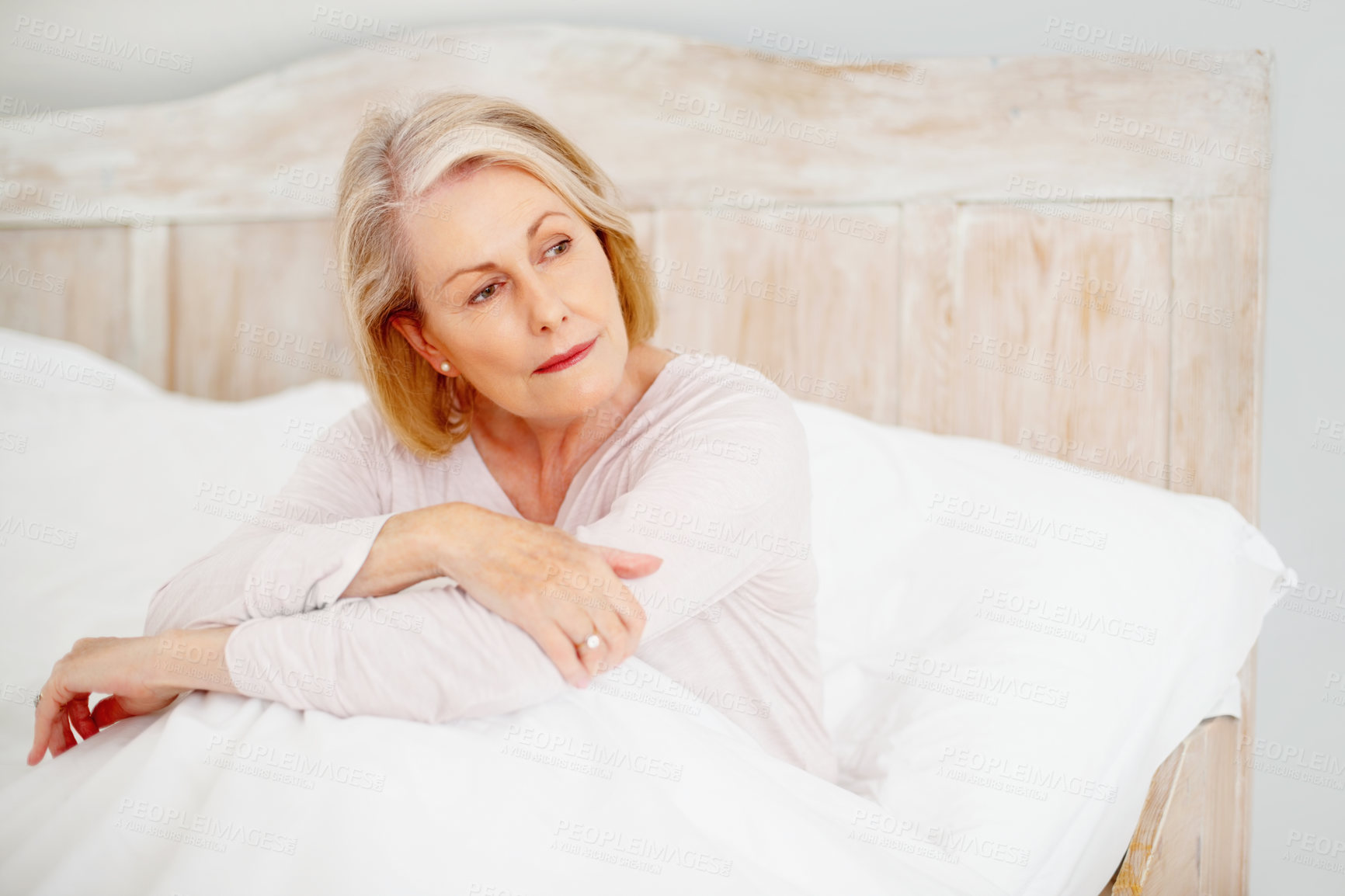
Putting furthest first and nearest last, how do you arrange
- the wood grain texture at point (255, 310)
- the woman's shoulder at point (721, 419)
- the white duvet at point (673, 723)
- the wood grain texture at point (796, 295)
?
the wood grain texture at point (255, 310)
the wood grain texture at point (796, 295)
the woman's shoulder at point (721, 419)
the white duvet at point (673, 723)

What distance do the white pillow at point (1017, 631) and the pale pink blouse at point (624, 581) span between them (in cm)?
16

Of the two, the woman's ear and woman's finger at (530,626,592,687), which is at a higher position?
the woman's ear

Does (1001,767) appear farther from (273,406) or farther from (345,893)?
(273,406)

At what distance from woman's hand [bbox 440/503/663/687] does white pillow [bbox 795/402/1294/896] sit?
1.48 ft

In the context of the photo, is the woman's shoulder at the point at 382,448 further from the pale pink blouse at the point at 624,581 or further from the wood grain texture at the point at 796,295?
the wood grain texture at the point at 796,295

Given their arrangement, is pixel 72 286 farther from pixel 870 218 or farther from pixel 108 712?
pixel 870 218

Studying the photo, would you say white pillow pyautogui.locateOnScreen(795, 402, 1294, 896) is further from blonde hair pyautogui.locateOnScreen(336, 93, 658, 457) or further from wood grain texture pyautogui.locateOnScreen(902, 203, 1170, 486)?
blonde hair pyautogui.locateOnScreen(336, 93, 658, 457)

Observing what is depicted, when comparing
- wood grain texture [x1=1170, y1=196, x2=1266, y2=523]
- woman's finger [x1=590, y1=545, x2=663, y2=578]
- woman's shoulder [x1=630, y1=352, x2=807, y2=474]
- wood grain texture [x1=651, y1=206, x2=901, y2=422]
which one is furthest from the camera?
wood grain texture [x1=651, y1=206, x2=901, y2=422]

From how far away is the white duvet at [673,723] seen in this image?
2.20 feet

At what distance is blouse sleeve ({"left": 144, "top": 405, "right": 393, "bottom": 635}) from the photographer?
83 cm

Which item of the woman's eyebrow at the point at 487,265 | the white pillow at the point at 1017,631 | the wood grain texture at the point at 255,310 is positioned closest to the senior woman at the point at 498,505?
the woman's eyebrow at the point at 487,265

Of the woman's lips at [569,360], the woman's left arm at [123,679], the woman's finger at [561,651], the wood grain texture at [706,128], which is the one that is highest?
the wood grain texture at [706,128]

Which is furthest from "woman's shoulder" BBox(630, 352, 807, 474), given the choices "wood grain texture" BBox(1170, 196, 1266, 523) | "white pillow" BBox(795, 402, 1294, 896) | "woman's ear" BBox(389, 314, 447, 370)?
"wood grain texture" BBox(1170, 196, 1266, 523)

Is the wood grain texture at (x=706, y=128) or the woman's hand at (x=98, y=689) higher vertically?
the wood grain texture at (x=706, y=128)
